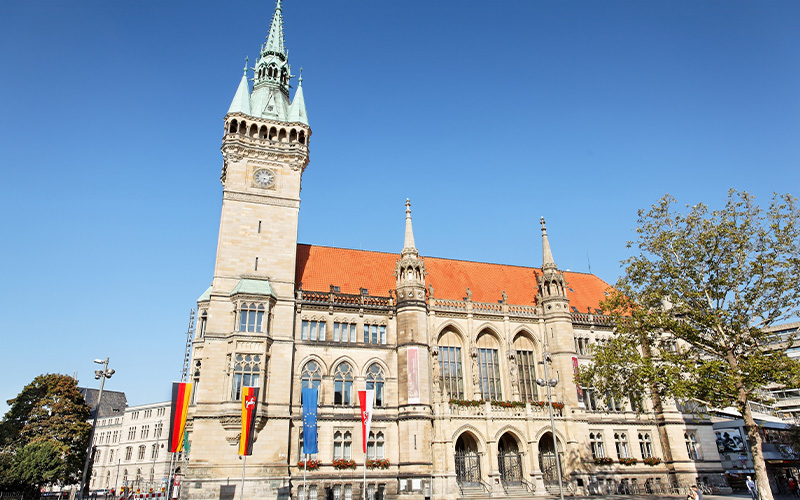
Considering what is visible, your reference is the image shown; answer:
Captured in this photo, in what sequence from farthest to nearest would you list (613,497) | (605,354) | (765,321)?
1. (613,497)
2. (605,354)
3. (765,321)

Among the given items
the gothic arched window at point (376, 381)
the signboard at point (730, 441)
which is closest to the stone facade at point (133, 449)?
the gothic arched window at point (376, 381)

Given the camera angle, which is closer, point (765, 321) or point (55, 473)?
point (765, 321)

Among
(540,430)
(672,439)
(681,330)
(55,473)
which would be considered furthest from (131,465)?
(681,330)

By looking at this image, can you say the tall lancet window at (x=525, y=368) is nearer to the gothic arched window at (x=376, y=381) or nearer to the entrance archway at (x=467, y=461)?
the entrance archway at (x=467, y=461)

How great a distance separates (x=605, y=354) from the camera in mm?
29141

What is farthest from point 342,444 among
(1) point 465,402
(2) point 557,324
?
(2) point 557,324

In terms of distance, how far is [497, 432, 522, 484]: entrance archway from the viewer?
128ft

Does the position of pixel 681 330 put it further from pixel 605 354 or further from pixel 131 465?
pixel 131 465

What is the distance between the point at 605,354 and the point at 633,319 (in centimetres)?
275

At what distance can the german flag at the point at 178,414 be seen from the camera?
33.7 m

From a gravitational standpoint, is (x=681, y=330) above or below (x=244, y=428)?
above

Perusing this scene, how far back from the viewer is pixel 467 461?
38.2 m

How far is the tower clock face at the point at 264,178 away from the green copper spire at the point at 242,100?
502 cm

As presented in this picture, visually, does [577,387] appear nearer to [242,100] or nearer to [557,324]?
[557,324]
